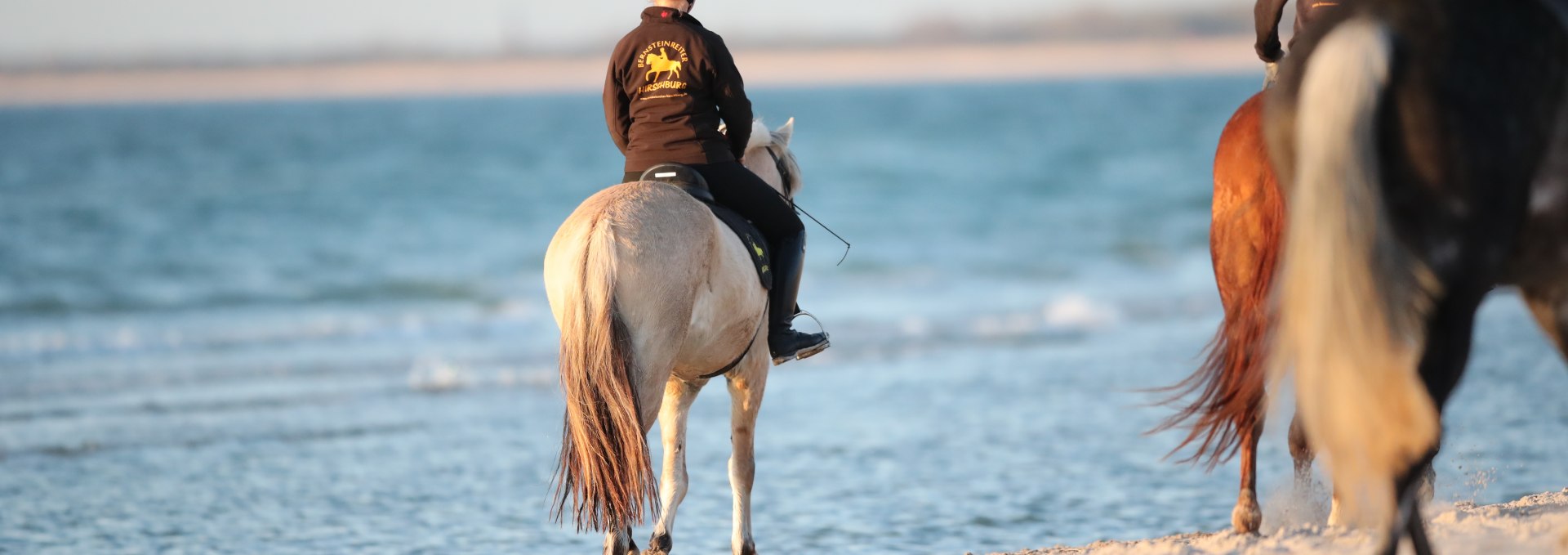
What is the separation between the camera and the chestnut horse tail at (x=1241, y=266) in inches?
201

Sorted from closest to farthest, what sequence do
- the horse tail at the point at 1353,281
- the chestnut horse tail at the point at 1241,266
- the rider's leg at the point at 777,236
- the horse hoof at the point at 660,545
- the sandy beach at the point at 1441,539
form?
1. the horse tail at the point at 1353,281
2. the sandy beach at the point at 1441,539
3. the chestnut horse tail at the point at 1241,266
4. the horse hoof at the point at 660,545
5. the rider's leg at the point at 777,236

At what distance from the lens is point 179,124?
74.1 metres

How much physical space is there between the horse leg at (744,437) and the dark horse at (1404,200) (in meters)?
2.52

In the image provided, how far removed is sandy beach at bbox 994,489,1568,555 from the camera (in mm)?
4551

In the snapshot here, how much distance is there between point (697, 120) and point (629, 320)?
100 centimetres

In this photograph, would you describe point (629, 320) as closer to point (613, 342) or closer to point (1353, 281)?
point (613, 342)

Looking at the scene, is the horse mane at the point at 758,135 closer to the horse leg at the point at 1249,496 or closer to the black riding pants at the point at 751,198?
the black riding pants at the point at 751,198

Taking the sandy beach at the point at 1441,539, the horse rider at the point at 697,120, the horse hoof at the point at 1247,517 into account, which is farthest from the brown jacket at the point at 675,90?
the horse hoof at the point at 1247,517

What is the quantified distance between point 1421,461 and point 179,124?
78262mm

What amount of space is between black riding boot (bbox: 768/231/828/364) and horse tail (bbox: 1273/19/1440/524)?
8.25 feet

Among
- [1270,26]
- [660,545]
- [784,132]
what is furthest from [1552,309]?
[784,132]

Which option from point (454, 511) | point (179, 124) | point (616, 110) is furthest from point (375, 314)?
point (179, 124)

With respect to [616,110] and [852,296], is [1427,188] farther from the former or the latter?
[852,296]

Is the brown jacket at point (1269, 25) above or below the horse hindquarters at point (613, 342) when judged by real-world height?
above
